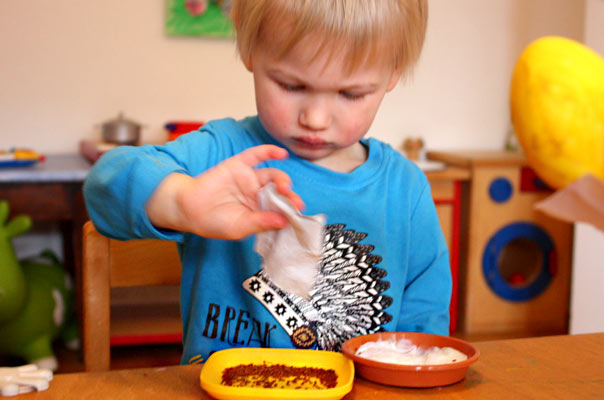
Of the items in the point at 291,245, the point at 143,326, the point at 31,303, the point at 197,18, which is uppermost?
the point at 197,18

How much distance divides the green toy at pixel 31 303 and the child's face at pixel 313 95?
154 centimetres

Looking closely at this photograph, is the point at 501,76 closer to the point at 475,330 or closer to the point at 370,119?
the point at 475,330

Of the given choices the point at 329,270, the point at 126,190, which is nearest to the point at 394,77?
the point at 329,270

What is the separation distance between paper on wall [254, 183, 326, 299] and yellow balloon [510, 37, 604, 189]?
0.24 m

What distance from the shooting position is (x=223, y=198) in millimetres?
616

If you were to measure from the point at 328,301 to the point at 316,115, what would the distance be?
28cm

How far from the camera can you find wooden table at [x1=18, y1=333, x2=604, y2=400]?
1.98ft

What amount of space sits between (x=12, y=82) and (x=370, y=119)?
2.11 meters

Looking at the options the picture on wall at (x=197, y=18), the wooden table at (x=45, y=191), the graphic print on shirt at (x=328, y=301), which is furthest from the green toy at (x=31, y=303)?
the graphic print on shirt at (x=328, y=301)

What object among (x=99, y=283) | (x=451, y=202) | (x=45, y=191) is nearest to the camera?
(x=99, y=283)

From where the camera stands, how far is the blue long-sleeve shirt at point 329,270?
89cm

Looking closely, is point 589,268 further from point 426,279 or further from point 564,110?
point 564,110

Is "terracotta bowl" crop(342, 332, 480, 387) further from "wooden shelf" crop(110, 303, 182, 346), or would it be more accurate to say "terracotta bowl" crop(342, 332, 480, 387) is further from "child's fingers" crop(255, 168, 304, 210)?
"wooden shelf" crop(110, 303, 182, 346)

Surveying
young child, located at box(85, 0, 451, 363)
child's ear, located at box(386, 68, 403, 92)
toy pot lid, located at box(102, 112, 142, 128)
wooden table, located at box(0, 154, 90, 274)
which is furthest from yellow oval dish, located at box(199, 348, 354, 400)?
toy pot lid, located at box(102, 112, 142, 128)
